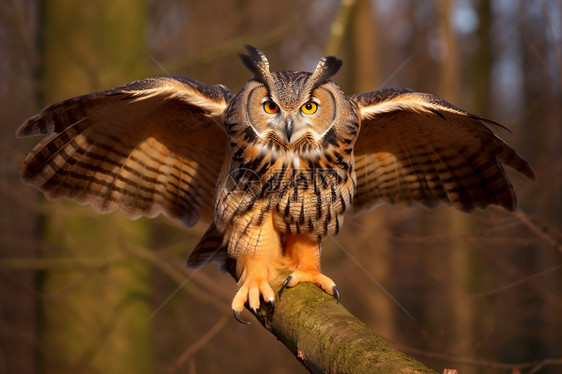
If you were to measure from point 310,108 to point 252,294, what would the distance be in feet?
3.07

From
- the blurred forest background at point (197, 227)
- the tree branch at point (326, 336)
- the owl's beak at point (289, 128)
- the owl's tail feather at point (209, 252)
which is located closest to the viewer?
the tree branch at point (326, 336)

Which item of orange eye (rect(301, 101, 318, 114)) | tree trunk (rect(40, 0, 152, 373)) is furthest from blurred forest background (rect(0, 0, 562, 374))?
orange eye (rect(301, 101, 318, 114))

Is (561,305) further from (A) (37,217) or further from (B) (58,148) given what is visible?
(A) (37,217)

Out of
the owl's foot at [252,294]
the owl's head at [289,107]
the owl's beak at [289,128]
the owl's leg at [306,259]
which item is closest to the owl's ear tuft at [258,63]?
the owl's head at [289,107]

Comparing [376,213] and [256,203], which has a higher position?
[256,203]

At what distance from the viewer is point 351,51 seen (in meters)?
7.46

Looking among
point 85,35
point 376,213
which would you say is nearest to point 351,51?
point 376,213

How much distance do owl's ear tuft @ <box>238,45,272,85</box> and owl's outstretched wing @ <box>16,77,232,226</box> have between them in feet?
1.01

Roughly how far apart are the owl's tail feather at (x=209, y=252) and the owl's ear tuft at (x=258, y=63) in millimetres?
1001

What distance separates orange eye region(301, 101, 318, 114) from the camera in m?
2.62

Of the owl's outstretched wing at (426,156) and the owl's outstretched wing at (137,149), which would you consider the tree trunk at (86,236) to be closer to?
the owl's outstretched wing at (137,149)

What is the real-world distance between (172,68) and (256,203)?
8.77 ft

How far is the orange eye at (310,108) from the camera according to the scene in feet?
8.59

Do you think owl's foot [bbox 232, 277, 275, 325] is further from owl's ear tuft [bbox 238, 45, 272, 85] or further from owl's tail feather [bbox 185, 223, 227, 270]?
owl's ear tuft [bbox 238, 45, 272, 85]
